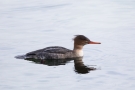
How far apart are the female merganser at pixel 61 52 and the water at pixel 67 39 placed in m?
0.31

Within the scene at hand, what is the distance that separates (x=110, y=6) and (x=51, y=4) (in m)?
2.56

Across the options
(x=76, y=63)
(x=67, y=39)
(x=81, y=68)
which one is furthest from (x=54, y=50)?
(x=67, y=39)

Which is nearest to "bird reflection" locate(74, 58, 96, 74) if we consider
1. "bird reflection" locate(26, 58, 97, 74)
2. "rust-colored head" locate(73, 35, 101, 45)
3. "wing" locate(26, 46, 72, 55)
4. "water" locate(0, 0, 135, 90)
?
"bird reflection" locate(26, 58, 97, 74)

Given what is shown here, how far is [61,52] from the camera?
2056 cm

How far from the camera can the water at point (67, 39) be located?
17141mm

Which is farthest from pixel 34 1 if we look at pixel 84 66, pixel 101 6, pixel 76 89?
pixel 76 89

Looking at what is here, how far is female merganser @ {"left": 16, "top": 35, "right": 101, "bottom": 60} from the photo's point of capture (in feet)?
66.3

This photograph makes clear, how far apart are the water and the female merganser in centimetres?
31

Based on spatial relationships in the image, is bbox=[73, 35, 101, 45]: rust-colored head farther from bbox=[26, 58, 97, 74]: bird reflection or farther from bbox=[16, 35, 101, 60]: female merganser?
bbox=[26, 58, 97, 74]: bird reflection

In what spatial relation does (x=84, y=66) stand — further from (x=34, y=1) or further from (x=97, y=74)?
(x=34, y=1)

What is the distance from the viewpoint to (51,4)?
1113 inches

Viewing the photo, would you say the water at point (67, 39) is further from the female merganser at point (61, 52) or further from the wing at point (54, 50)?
the wing at point (54, 50)

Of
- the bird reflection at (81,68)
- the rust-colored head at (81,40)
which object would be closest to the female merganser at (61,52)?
the rust-colored head at (81,40)

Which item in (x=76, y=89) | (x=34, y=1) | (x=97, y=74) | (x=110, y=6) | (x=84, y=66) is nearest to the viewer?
(x=76, y=89)
